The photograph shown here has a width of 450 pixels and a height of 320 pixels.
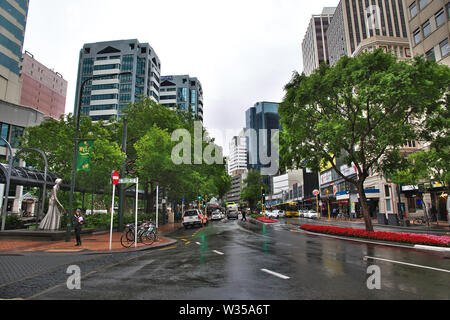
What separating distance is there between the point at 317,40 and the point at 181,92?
57297mm

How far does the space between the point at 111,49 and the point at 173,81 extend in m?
32.1

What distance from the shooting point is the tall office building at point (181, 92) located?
115 meters

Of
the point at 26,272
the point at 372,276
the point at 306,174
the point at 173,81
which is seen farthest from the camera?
the point at 173,81

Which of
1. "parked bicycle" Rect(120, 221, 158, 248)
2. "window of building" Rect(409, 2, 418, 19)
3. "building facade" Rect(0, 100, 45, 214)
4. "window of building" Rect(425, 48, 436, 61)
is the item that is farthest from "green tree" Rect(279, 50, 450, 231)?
"building facade" Rect(0, 100, 45, 214)

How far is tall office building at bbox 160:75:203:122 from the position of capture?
11494 centimetres

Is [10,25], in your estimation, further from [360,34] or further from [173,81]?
[360,34]

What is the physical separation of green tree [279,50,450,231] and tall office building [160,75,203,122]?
316ft

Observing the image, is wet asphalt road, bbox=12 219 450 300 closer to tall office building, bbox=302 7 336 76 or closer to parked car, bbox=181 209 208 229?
parked car, bbox=181 209 208 229

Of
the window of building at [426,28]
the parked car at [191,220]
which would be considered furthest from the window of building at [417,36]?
the parked car at [191,220]

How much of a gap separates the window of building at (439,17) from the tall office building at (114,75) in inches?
2948

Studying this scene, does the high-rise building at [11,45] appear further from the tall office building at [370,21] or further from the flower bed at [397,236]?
the tall office building at [370,21]
